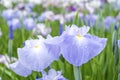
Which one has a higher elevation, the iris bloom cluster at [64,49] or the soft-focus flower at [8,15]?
the iris bloom cluster at [64,49]

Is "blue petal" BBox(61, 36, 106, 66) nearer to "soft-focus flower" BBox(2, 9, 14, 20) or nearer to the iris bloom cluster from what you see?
the iris bloom cluster

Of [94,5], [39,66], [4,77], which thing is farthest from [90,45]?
[94,5]

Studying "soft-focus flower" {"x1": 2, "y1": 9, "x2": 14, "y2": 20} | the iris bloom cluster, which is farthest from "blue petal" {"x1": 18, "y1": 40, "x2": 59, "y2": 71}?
"soft-focus flower" {"x1": 2, "y1": 9, "x2": 14, "y2": 20}

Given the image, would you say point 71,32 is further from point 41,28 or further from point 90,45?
point 41,28

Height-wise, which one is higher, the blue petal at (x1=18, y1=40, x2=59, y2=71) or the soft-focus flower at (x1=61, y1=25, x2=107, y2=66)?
the soft-focus flower at (x1=61, y1=25, x2=107, y2=66)

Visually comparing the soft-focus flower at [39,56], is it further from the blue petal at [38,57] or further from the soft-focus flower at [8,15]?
the soft-focus flower at [8,15]

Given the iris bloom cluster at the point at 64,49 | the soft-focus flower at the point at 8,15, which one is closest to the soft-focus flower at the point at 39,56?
the iris bloom cluster at the point at 64,49

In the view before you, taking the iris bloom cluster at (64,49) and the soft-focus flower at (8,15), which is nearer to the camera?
the iris bloom cluster at (64,49)
